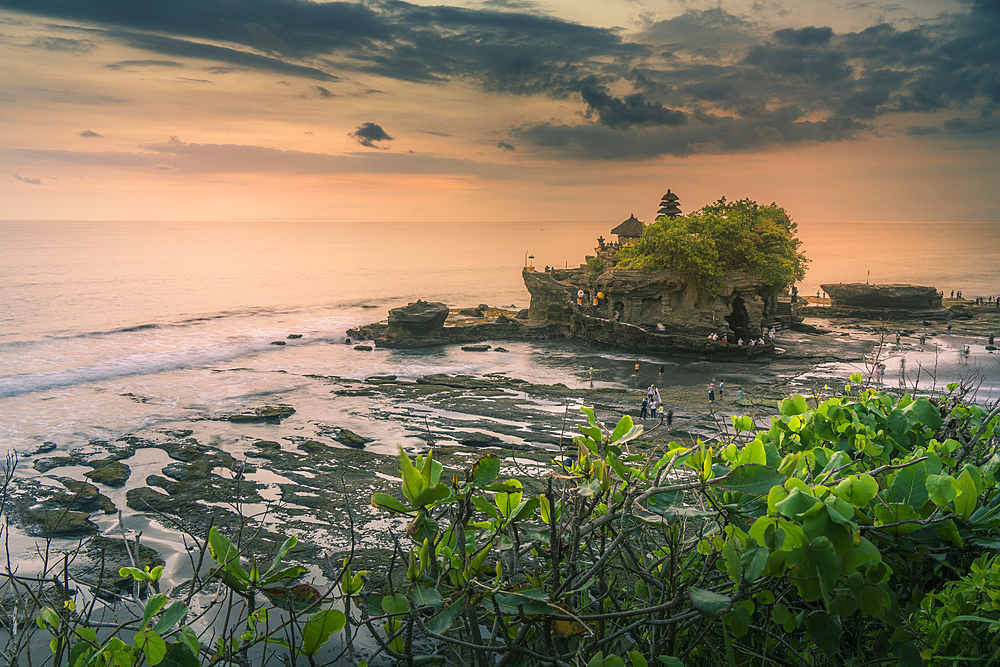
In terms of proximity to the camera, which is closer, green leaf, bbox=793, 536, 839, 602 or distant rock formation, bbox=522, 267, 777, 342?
green leaf, bbox=793, 536, 839, 602

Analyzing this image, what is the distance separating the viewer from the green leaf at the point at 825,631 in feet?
8.59

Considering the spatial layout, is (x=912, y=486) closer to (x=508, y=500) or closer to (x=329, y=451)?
(x=508, y=500)

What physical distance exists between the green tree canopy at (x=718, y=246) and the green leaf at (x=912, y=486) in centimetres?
3856

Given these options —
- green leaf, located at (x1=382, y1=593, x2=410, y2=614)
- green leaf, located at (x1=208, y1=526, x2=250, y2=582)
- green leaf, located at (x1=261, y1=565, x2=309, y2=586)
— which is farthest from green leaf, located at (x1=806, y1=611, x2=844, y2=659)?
green leaf, located at (x1=208, y1=526, x2=250, y2=582)

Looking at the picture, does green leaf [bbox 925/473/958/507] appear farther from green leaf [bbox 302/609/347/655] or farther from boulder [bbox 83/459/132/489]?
boulder [bbox 83/459/132/489]

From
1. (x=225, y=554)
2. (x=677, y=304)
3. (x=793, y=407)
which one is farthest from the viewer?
(x=677, y=304)

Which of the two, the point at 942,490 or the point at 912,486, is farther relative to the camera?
the point at 912,486

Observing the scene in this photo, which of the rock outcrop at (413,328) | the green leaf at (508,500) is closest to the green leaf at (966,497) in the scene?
the green leaf at (508,500)

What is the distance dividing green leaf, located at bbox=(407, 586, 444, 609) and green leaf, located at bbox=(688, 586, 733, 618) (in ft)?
3.50

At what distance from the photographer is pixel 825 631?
2631 millimetres

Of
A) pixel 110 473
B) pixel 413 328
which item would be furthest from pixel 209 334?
pixel 110 473

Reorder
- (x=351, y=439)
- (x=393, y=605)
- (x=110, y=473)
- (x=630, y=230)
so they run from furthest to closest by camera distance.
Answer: (x=630, y=230) < (x=351, y=439) < (x=110, y=473) < (x=393, y=605)

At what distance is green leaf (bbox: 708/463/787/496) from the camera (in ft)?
7.66

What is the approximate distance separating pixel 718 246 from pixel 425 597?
42.3 meters
